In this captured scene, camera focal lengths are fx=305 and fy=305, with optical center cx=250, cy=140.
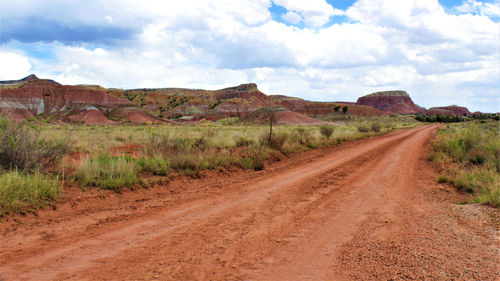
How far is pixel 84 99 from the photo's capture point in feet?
285

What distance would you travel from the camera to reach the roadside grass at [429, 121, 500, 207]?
701 centimetres

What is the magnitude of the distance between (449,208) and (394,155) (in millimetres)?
9310

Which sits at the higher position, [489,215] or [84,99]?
[84,99]

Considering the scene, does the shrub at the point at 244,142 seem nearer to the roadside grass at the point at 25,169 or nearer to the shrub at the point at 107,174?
the shrub at the point at 107,174

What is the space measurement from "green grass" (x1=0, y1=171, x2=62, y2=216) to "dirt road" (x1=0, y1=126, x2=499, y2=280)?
313mm

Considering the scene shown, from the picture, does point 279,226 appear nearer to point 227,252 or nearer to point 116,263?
point 227,252

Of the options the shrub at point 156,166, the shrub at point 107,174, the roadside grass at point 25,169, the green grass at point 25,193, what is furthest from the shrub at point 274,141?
the green grass at point 25,193

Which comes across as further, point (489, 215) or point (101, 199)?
point (101, 199)

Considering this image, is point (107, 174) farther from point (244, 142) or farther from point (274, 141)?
point (244, 142)

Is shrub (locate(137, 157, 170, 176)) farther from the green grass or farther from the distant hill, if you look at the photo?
the distant hill

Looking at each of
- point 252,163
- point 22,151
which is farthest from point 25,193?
point 252,163

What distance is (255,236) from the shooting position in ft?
16.0

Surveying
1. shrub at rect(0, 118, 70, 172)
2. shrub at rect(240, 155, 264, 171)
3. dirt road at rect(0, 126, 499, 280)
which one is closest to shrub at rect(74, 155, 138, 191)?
dirt road at rect(0, 126, 499, 280)

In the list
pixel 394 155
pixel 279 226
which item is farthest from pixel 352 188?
pixel 394 155
